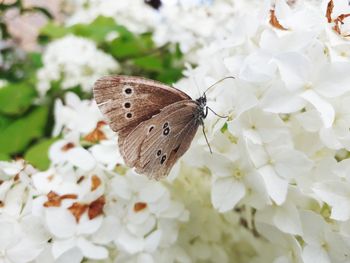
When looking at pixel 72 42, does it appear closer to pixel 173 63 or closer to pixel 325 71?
pixel 173 63

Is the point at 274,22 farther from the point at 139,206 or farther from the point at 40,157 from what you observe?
the point at 40,157

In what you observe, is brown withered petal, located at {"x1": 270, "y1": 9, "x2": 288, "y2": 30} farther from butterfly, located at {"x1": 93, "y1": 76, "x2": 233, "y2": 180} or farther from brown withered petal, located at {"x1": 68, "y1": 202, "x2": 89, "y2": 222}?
brown withered petal, located at {"x1": 68, "y1": 202, "x2": 89, "y2": 222}

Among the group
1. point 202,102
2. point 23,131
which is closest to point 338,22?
point 202,102

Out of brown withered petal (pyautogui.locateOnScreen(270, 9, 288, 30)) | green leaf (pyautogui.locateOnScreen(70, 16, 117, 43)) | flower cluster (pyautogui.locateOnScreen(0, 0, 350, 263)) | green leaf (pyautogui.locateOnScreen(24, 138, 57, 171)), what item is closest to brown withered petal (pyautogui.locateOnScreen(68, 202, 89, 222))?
flower cluster (pyautogui.locateOnScreen(0, 0, 350, 263))

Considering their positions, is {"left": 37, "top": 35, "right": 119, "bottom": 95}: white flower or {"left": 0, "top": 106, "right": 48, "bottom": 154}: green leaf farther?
{"left": 37, "top": 35, "right": 119, "bottom": 95}: white flower

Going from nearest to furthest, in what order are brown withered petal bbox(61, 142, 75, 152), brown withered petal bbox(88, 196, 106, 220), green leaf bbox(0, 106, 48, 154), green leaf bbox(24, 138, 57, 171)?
brown withered petal bbox(88, 196, 106, 220) < brown withered petal bbox(61, 142, 75, 152) < green leaf bbox(24, 138, 57, 171) < green leaf bbox(0, 106, 48, 154)

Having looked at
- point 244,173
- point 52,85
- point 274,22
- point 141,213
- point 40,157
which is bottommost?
point 52,85
